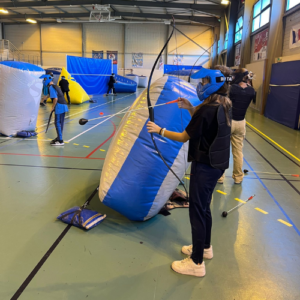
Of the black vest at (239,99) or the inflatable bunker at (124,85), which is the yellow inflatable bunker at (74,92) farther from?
the black vest at (239,99)

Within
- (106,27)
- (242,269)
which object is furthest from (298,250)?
(106,27)

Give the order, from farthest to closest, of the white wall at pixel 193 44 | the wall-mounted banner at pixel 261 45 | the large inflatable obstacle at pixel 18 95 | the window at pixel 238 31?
the white wall at pixel 193 44 → the window at pixel 238 31 → the wall-mounted banner at pixel 261 45 → the large inflatable obstacle at pixel 18 95

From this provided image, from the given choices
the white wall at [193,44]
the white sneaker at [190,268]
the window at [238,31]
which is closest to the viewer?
the white sneaker at [190,268]

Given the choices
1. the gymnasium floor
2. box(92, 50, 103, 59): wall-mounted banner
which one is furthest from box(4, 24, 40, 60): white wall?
the gymnasium floor

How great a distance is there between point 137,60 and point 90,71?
1036 centimetres

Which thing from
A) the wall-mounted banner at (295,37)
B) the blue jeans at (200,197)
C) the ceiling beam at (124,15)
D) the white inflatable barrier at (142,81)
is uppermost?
the ceiling beam at (124,15)

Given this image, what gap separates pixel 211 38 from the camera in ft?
85.8

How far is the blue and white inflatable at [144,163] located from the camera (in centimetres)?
269

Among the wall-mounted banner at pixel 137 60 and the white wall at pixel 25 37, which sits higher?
the white wall at pixel 25 37

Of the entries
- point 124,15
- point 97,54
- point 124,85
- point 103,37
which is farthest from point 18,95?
point 103,37

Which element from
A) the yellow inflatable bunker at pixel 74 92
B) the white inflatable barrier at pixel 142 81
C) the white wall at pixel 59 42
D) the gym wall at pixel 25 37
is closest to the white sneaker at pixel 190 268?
the yellow inflatable bunker at pixel 74 92

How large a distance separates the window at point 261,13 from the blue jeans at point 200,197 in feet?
45.6

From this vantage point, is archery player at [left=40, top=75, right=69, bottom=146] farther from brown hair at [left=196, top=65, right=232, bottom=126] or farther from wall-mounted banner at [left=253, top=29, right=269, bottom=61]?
wall-mounted banner at [left=253, top=29, right=269, bottom=61]

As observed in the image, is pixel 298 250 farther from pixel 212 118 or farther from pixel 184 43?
pixel 184 43
